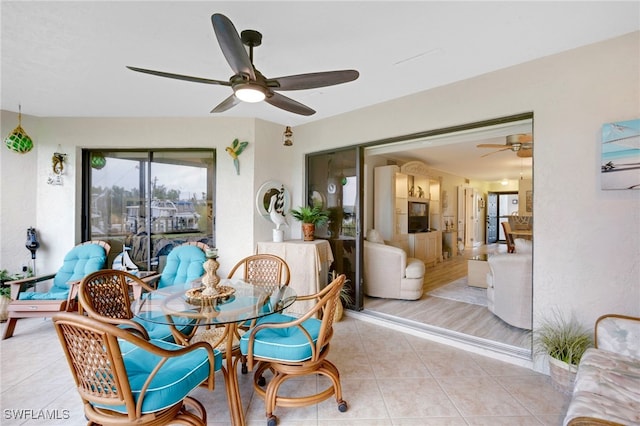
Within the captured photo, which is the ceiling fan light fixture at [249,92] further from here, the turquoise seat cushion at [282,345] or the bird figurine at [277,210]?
the bird figurine at [277,210]

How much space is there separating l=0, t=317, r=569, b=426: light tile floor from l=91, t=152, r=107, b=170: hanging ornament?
7.63 feet

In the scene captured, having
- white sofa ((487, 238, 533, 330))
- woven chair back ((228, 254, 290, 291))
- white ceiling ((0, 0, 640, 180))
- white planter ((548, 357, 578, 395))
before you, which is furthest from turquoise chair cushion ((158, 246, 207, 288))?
white sofa ((487, 238, 533, 330))

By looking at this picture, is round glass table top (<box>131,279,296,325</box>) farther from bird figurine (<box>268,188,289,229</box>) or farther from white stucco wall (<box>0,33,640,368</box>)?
white stucco wall (<box>0,33,640,368</box>)

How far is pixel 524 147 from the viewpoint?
4.21 m

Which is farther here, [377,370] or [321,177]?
[321,177]

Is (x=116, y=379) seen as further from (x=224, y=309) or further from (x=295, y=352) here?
(x=295, y=352)

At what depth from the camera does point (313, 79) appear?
1.86 meters

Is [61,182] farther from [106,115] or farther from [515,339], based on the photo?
[515,339]

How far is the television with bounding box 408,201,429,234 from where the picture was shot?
251 inches

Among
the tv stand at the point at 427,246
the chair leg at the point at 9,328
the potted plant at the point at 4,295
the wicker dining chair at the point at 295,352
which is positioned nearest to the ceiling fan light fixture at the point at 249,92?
the wicker dining chair at the point at 295,352

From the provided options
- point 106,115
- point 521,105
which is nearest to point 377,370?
point 521,105

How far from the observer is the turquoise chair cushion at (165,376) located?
1.38 metres

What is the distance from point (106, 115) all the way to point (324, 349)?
411 cm

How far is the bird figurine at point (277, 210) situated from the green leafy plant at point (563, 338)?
9.68 ft
